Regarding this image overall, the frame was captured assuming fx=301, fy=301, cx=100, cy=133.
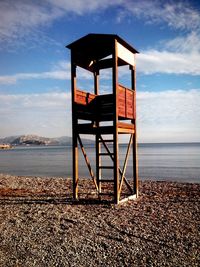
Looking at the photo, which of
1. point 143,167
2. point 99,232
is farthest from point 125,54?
point 143,167

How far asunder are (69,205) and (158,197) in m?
3.91

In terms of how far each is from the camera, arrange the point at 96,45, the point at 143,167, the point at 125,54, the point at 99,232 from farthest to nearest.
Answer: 1. the point at 143,167
2. the point at 125,54
3. the point at 96,45
4. the point at 99,232

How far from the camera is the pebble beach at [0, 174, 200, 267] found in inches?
244

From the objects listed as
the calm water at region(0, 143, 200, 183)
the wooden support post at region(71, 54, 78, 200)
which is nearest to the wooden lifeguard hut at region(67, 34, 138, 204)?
the wooden support post at region(71, 54, 78, 200)

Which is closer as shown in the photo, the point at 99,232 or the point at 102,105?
the point at 99,232

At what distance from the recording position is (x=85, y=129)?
39.0ft

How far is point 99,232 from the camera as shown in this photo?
25.6 ft

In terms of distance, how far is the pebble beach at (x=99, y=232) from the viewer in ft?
20.3

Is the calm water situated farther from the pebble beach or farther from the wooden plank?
the pebble beach

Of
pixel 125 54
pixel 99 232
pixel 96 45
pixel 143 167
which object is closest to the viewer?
pixel 99 232

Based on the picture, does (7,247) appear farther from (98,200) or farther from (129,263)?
(98,200)

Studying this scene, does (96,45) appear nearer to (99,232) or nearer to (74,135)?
(74,135)

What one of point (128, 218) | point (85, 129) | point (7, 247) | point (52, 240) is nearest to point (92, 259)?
point (52, 240)

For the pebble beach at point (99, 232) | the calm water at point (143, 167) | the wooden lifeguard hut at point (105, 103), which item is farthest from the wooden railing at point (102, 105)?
the calm water at point (143, 167)
